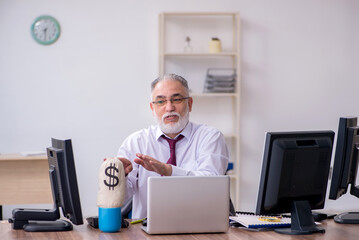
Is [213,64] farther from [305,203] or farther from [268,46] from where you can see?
[305,203]

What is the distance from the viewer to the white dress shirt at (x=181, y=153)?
9.22 feet

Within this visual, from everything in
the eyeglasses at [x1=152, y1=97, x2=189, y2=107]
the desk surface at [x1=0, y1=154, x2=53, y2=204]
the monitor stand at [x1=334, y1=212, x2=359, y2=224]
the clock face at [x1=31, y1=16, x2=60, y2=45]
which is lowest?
the desk surface at [x1=0, y1=154, x2=53, y2=204]

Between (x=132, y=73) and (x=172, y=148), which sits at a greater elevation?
(x=132, y=73)

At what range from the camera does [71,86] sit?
5184 mm

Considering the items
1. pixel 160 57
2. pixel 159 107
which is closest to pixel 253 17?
pixel 160 57

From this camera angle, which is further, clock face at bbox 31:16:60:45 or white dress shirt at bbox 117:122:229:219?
clock face at bbox 31:16:60:45

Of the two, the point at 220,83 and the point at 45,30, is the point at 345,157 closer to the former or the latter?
the point at 220,83

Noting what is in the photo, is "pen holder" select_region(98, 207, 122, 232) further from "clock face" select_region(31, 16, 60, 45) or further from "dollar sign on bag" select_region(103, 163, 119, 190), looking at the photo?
"clock face" select_region(31, 16, 60, 45)

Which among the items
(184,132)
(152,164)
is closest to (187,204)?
(152,164)

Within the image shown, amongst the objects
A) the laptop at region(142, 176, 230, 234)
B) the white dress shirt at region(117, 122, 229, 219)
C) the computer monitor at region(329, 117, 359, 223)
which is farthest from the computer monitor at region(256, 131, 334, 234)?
the white dress shirt at region(117, 122, 229, 219)

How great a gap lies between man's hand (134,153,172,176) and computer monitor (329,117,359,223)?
0.79m

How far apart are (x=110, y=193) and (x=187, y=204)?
0.31m

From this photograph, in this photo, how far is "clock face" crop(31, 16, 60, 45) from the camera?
508cm

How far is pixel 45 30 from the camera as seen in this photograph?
5.09 m
